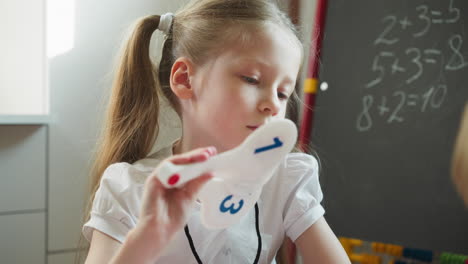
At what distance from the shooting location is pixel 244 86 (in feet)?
2.20

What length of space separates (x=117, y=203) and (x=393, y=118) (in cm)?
87

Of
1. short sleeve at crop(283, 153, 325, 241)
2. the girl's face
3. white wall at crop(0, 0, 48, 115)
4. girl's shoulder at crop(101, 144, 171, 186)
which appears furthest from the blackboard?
white wall at crop(0, 0, 48, 115)

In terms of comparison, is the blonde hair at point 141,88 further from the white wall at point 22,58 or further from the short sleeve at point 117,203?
the white wall at point 22,58

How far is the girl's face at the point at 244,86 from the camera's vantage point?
26.4 inches

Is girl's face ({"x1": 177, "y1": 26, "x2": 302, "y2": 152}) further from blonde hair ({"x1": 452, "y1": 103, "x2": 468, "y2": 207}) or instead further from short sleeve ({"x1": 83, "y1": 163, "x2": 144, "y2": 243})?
blonde hair ({"x1": 452, "y1": 103, "x2": 468, "y2": 207})

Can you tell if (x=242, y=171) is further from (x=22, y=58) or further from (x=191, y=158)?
(x=22, y=58)

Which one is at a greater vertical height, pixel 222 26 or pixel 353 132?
pixel 222 26

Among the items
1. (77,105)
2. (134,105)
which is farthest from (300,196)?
(77,105)

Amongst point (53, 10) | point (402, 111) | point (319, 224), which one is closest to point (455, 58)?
point (402, 111)

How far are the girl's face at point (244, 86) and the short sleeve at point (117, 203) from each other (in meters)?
0.13

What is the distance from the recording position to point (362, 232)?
4.45ft

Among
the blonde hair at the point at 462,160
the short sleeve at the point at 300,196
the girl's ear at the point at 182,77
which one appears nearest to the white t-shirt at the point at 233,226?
the short sleeve at the point at 300,196

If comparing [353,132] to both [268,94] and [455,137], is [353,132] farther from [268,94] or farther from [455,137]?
[268,94]

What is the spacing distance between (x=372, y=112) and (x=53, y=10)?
3.28 ft
